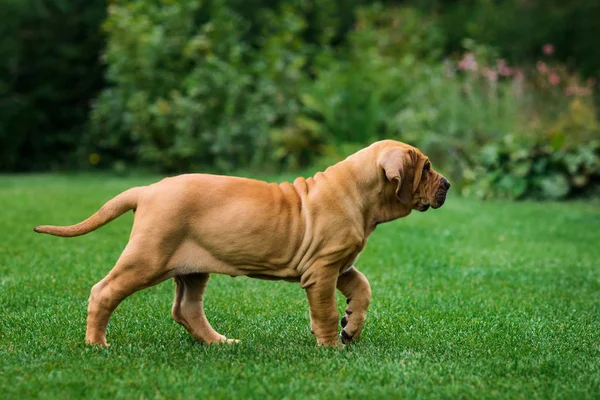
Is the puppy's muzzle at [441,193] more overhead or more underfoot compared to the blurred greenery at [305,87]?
more overhead

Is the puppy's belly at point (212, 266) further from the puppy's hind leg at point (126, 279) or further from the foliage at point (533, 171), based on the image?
the foliage at point (533, 171)

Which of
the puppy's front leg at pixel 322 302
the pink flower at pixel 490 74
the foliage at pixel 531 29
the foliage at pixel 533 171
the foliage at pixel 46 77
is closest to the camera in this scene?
the puppy's front leg at pixel 322 302

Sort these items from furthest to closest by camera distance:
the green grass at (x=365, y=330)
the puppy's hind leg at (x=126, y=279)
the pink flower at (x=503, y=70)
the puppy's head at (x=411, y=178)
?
the pink flower at (x=503, y=70), the puppy's head at (x=411, y=178), the puppy's hind leg at (x=126, y=279), the green grass at (x=365, y=330)

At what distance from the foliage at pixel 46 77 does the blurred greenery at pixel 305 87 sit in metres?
0.03

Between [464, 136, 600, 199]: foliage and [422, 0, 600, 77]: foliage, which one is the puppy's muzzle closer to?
[464, 136, 600, 199]: foliage

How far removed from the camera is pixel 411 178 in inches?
177

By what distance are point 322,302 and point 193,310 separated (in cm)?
78

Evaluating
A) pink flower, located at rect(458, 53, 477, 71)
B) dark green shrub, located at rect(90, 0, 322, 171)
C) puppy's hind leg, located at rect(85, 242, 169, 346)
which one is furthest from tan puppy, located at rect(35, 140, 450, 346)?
pink flower, located at rect(458, 53, 477, 71)

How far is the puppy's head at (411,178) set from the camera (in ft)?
14.4

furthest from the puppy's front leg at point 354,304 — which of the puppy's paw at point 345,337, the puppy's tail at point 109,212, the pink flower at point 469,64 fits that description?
the pink flower at point 469,64

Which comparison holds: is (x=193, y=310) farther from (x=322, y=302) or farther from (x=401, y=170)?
(x=401, y=170)

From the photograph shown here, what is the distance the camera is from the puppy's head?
14.4 ft

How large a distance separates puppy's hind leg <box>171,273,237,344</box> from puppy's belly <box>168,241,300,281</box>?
0.33 m

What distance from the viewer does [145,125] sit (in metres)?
15.7
